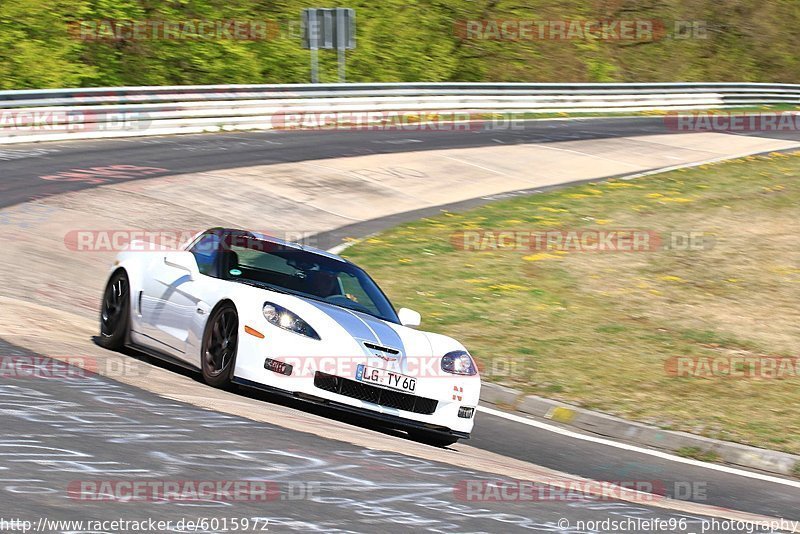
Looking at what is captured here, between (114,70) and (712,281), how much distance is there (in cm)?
2459

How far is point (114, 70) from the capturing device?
36.2 meters

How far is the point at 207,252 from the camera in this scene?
32.3 feet

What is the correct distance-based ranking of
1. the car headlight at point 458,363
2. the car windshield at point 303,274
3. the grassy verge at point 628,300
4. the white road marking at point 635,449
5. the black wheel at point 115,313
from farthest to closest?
1. the grassy verge at point 628,300
2. the black wheel at point 115,313
3. the car windshield at point 303,274
4. the white road marking at point 635,449
5. the car headlight at point 458,363

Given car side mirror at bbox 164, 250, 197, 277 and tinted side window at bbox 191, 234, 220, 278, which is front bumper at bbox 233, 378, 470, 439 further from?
car side mirror at bbox 164, 250, 197, 277

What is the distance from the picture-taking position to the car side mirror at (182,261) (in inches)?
379

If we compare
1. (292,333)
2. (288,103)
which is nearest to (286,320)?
(292,333)

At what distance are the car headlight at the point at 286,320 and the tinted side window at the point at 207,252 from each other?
99 centimetres

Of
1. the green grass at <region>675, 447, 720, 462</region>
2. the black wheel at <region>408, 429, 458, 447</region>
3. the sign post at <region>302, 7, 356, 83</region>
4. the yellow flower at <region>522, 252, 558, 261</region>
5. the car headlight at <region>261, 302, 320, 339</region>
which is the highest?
the sign post at <region>302, 7, 356, 83</region>

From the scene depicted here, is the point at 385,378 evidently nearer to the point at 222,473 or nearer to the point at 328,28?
the point at 222,473

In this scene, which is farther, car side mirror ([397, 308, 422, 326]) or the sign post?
the sign post

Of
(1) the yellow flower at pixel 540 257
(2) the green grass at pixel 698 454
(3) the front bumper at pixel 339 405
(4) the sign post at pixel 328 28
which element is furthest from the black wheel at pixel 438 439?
(4) the sign post at pixel 328 28

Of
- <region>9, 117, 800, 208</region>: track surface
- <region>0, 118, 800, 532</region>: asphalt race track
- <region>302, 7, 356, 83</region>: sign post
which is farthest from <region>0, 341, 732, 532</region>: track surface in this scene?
<region>302, 7, 356, 83</region>: sign post

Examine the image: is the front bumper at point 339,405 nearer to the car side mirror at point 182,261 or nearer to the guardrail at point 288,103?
the car side mirror at point 182,261

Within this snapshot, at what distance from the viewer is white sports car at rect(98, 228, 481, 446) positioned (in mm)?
8352
